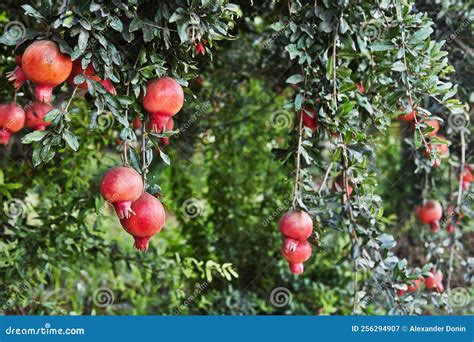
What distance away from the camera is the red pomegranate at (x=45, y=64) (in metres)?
0.94

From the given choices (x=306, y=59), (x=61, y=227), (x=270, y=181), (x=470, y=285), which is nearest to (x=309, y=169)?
(x=306, y=59)

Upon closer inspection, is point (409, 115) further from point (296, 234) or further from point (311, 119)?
point (296, 234)

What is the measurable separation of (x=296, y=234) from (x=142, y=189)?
1.29ft

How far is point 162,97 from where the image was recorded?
3.31 feet

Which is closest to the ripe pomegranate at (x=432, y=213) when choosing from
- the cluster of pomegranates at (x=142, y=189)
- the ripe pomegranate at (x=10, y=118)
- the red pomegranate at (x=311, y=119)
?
the red pomegranate at (x=311, y=119)

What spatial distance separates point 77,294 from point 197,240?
56 centimetres

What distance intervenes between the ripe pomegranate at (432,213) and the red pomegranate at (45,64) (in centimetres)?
153

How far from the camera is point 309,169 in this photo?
1.44 metres

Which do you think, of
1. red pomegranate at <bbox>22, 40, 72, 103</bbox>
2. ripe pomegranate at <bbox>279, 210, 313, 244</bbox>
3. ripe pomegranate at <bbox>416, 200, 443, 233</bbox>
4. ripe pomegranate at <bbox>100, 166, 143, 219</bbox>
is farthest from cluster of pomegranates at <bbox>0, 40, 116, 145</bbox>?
ripe pomegranate at <bbox>416, 200, 443, 233</bbox>

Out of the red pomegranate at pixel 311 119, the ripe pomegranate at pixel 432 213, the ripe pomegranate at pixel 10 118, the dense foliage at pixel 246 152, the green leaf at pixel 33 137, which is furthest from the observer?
the ripe pomegranate at pixel 432 213

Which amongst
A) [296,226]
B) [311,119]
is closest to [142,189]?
[296,226]

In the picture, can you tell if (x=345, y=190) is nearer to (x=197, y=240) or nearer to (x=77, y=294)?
(x=197, y=240)

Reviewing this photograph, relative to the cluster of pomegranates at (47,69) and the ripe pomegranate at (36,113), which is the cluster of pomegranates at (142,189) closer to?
the cluster of pomegranates at (47,69)

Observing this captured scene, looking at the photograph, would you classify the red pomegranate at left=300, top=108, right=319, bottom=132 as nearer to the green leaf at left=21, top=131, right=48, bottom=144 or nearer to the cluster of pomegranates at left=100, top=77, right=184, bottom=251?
the cluster of pomegranates at left=100, top=77, right=184, bottom=251
